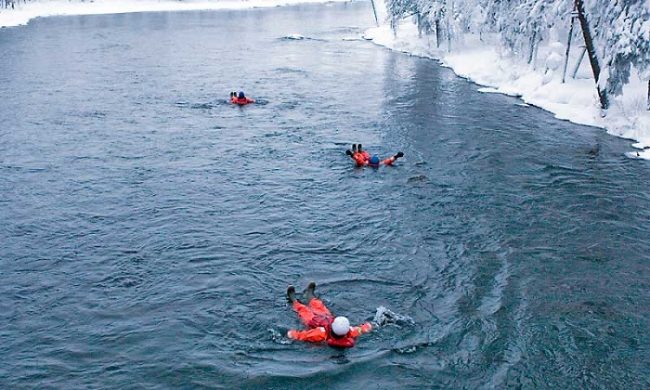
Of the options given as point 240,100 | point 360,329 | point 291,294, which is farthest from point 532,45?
point 360,329

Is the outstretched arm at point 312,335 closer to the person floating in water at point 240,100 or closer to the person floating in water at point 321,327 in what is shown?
the person floating in water at point 321,327

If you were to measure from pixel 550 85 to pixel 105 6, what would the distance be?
97541mm

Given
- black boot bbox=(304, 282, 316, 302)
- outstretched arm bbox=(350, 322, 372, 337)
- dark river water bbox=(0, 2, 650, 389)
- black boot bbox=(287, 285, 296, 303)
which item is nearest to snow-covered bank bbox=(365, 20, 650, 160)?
dark river water bbox=(0, 2, 650, 389)

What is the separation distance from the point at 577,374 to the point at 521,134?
702 inches

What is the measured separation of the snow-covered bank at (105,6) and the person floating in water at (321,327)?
267 feet

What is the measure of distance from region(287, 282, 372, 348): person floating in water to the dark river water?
250 millimetres

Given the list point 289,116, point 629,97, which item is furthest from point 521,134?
point 289,116

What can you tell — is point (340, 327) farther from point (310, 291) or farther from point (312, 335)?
point (310, 291)

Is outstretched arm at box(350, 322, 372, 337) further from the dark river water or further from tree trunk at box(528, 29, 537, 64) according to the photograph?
tree trunk at box(528, 29, 537, 64)

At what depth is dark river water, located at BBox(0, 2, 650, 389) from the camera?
40.2 feet

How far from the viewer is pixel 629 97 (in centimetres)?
3028

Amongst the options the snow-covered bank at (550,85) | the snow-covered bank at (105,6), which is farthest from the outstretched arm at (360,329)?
the snow-covered bank at (105,6)

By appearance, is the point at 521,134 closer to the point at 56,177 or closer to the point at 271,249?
the point at 271,249

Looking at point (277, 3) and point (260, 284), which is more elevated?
point (277, 3)
